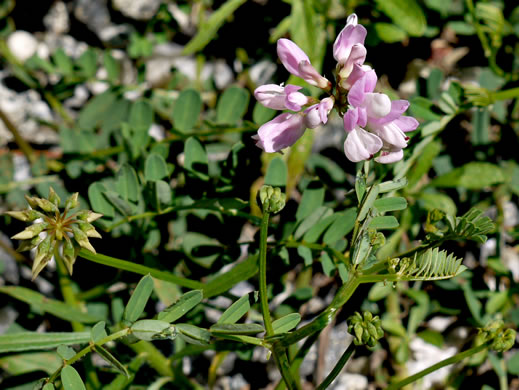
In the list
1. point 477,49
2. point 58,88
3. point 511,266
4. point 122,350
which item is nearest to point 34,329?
point 122,350

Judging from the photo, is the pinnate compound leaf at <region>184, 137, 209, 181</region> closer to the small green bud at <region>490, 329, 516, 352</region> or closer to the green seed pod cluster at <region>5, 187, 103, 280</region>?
the green seed pod cluster at <region>5, 187, 103, 280</region>

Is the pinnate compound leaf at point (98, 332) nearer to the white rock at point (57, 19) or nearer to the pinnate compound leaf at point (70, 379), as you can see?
the pinnate compound leaf at point (70, 379)

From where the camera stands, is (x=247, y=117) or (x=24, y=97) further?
(x=24, y=97)

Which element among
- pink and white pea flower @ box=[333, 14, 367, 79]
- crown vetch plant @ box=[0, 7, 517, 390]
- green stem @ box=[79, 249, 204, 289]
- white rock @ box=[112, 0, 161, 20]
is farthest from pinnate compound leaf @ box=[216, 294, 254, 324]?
white rock @ box=[112, 0, 161, 20]

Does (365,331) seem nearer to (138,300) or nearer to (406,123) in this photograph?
(406,123)

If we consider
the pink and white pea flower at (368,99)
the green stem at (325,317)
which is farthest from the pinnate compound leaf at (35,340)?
the pink and white pea flower at (368,99)

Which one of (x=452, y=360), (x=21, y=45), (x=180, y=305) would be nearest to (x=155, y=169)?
(x=180, y=305)

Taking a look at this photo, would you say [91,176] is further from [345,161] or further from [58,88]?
[345,161]
